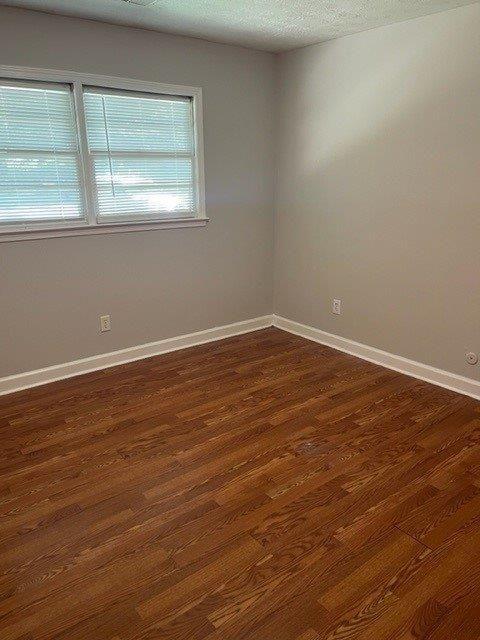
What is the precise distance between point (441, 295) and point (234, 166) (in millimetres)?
2017

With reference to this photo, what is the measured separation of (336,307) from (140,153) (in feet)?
6.67

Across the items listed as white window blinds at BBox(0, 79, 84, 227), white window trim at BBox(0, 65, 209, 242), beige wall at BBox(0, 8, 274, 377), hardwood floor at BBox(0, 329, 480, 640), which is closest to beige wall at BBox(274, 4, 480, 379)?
beige wall at BBox(0, 8, 274, 377)

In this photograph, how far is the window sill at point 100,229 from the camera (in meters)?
2.92

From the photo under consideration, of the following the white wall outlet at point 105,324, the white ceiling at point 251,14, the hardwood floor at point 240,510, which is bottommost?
the hardwood floor at point 240,510

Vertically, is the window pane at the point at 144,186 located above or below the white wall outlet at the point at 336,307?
above

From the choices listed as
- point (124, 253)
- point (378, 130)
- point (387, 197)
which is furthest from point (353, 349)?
point (124, 253)

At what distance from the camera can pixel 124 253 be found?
3.41m

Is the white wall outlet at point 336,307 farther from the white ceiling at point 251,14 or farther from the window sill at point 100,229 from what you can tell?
the white ceiling at point 251,14

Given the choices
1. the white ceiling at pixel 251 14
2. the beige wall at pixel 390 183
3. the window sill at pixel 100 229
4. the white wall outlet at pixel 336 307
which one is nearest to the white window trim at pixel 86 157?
the window sill at pixel 100 229

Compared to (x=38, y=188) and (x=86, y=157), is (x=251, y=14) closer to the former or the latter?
(x=86, y=157)

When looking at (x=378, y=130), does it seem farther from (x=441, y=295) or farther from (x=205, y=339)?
(x=205, y=339)

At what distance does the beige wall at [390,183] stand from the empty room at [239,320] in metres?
0.02

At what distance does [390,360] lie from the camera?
3.43 metres

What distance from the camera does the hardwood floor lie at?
1.51 meters
